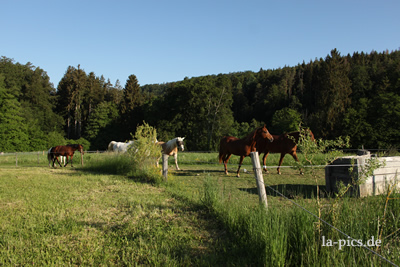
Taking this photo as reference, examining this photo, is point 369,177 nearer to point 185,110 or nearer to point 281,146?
point 281,146

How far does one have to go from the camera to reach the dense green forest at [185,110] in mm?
41250

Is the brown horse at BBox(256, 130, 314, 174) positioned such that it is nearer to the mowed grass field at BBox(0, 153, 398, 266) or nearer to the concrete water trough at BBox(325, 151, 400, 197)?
the concrete water trough at BBox(325, 151, 400, 197)

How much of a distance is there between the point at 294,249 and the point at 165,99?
48.5m

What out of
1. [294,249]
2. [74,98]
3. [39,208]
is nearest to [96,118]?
[74,98]

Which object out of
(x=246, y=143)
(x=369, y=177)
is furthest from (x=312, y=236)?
(x=246, y=143)

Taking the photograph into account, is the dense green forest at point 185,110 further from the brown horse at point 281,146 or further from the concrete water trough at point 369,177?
the concrete water trough at point 369,177

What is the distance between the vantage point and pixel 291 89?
85.0 m

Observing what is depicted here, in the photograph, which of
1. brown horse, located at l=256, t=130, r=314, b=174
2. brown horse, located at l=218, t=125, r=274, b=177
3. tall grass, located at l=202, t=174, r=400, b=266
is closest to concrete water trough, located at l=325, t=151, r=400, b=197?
tall grass, located at l=202, t=174, r=400, b=266

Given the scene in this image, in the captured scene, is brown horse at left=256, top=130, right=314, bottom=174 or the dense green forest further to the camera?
the dense green forest

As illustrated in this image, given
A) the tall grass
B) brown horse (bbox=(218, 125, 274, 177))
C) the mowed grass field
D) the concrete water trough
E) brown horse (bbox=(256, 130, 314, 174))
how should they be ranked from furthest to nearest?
brown horse (bbox=(256, 130, 314, 174)) < brown horse (bbox=(218, 125, 274, 177)) < the concrete water trough < the mowed grass field < the tall grass

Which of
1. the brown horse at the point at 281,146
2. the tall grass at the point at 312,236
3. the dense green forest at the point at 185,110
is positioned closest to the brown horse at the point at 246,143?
the brown horse at the point at 281,146

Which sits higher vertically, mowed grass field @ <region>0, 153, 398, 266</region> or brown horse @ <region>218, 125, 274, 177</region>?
brown horse @ <region>218, 125, 274, 177</region>

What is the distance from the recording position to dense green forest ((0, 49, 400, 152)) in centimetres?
4125

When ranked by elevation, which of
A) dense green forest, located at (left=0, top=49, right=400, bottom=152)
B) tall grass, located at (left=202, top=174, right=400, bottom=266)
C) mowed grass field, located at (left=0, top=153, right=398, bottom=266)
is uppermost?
dense green forest, located at (left=0, top=49, right=400, bottom=152)
